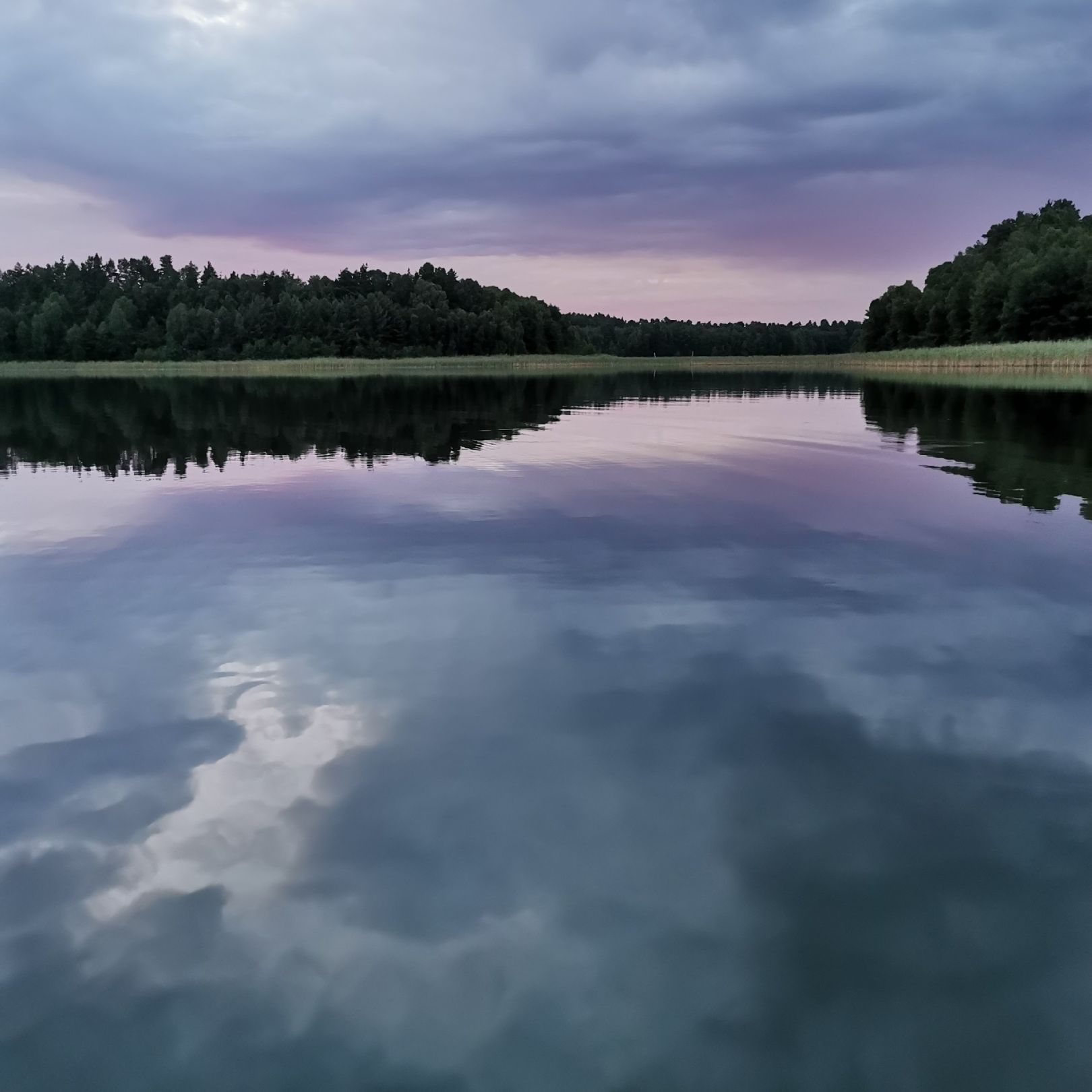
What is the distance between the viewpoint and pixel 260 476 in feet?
68.6

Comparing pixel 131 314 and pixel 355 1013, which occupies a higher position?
pixel 131 314

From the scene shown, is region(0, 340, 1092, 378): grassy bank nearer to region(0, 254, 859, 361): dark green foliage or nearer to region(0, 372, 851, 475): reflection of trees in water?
region(0, 254, 859, 361): dark green foliage

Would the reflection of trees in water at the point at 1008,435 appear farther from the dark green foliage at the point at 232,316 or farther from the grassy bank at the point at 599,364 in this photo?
the dark green foliage at the point at 232,316

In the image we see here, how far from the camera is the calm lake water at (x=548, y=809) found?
4.08 m

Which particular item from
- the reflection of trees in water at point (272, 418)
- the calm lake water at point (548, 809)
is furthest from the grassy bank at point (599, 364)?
the calm lake water at point (548, 809)

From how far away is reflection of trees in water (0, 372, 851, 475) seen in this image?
25.9 metres

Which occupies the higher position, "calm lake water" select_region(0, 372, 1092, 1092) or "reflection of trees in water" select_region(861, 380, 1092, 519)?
"reflection of trees in water" select_region(861, 380, 1092, 519)

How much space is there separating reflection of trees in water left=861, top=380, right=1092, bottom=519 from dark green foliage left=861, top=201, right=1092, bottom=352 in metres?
77.4

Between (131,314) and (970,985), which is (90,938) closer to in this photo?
(970,985)

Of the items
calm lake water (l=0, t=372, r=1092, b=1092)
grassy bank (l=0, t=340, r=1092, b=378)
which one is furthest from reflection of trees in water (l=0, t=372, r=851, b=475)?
grassy bank (l=0, t=340, r=1092, b=378)

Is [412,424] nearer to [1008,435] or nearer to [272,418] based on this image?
[272,418]

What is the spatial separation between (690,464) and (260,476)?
33.5 feet

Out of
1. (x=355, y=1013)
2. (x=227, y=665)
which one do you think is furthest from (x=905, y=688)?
(x=227, y=665)

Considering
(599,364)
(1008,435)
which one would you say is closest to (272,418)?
(1008,435)
